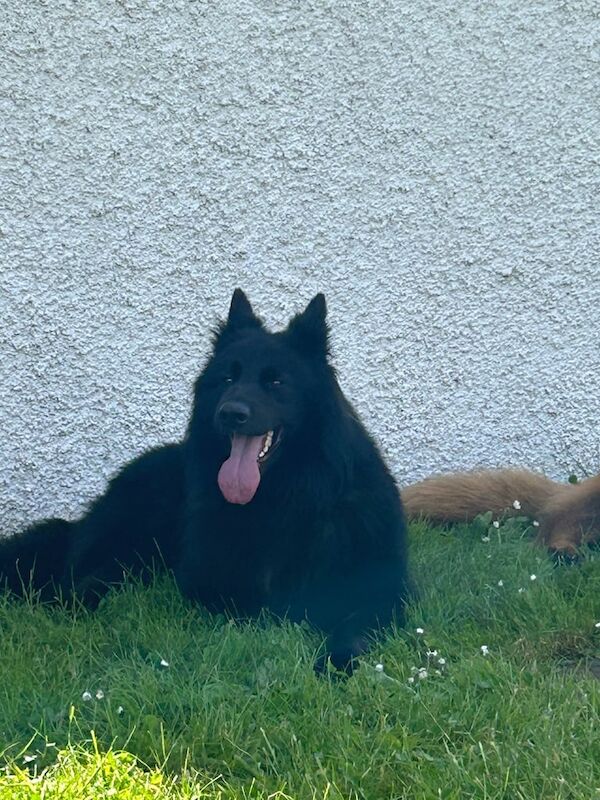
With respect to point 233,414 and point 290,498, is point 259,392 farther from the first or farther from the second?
point 290,498

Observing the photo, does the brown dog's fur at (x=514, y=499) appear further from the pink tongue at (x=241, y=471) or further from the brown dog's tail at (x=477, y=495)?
the pink tongue at (x=241, y=471)

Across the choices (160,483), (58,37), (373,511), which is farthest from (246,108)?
(373,511)

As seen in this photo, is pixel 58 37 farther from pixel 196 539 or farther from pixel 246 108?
pixel 196 539

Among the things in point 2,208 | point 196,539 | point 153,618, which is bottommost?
→ point 153,618

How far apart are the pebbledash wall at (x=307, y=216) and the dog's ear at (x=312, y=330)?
1337mm

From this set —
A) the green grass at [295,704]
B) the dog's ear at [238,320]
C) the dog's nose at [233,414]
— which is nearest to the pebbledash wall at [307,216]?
the dog's ear at [238,320]

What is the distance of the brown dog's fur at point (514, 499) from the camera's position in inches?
194

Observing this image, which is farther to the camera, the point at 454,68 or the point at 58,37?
the point at 454,68

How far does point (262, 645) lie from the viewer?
3629 millimetres

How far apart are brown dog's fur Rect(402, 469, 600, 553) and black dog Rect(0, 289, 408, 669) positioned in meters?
1.05

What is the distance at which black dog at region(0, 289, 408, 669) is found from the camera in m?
→ 3.95

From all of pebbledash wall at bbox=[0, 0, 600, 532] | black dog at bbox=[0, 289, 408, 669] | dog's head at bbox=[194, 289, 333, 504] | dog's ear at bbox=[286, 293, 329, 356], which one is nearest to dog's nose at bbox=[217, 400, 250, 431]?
dog's head at bbox=[194, 289, 333, 504]

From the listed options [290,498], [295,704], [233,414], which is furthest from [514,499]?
[295,704]

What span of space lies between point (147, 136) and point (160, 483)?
Answer: 162 centimetres
